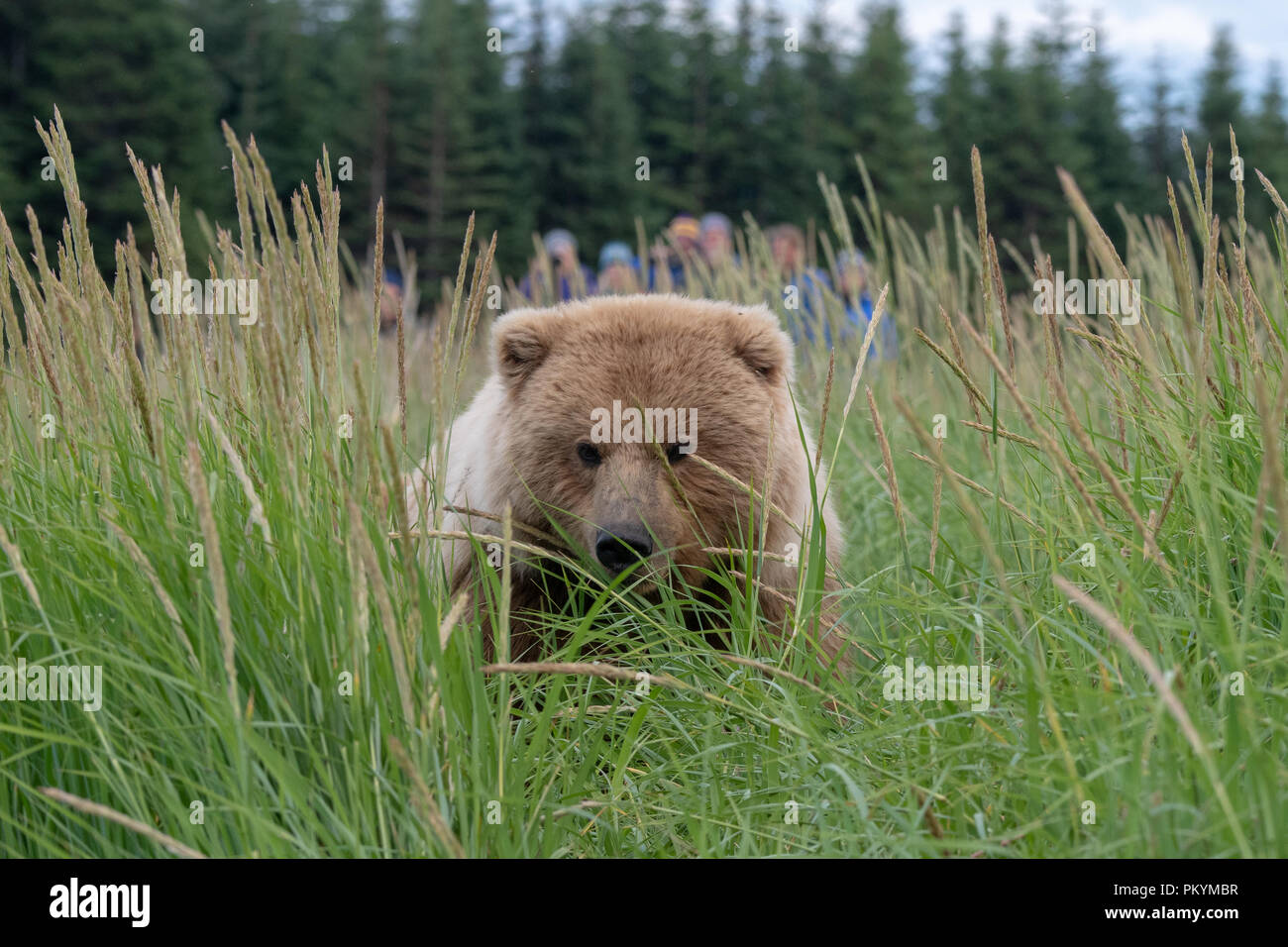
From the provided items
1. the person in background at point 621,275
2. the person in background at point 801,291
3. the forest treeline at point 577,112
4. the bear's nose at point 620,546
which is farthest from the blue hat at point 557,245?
the forest treeline at point 577,112

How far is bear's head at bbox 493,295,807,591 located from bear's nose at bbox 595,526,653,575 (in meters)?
0.07

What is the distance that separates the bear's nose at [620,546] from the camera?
2729 millimetres

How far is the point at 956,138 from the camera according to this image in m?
45.0

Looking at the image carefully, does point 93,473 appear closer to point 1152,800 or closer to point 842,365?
point 1152,800

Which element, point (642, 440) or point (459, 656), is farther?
point (642, 440)

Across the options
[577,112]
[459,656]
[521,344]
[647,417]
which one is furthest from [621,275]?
[577,112]

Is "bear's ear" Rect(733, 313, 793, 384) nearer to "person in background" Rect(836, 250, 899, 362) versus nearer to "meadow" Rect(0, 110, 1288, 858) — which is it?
"meadow" Rect(0, 110, 1288, 858)

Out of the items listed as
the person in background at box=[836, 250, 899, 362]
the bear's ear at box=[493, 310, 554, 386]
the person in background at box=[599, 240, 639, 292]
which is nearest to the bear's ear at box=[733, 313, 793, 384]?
the bear's ear at box=[493, 310, 554, 386]

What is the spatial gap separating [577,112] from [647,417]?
3563cm

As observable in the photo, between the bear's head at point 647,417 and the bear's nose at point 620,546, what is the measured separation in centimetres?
7

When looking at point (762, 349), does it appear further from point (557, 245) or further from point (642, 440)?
point (557, 245)

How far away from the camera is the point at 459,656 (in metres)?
1.85

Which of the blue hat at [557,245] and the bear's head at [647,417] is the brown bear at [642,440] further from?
the blue hat at [557,245]
